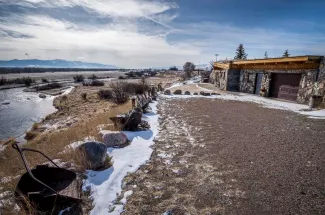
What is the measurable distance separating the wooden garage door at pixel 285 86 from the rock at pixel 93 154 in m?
18.1

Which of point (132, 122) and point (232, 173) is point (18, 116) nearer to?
point (132, 122)

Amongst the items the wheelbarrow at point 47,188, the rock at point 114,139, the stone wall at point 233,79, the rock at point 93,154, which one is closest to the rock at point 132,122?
the rock at point 114,139

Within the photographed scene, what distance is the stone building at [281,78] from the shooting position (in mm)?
14867

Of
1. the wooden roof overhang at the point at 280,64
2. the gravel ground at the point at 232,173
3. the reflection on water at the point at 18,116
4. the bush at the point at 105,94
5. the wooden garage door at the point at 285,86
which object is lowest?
the reflection on water at the point at 18,116

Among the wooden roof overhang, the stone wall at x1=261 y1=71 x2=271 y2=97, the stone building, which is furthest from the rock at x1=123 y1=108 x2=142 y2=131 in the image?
the stone wall at x1=261 y1=71 x2=271 y2=97

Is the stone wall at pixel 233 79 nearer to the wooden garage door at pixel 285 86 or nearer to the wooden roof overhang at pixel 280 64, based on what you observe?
the wooden roof overhang at pixel 280 64

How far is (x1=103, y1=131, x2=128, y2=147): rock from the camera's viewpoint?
6617mm

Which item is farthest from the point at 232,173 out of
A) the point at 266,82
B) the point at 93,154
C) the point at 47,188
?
the point at 266,82

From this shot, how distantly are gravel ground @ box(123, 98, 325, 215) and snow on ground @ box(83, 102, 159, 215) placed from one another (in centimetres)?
24

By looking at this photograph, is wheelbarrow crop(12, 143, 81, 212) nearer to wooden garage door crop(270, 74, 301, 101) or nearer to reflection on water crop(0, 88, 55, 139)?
reflection on water crop(0, 88, 55, 139)

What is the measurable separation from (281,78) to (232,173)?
17276 mm

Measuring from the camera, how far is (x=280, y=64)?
18.3 m

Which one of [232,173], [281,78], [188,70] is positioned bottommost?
[232,173]

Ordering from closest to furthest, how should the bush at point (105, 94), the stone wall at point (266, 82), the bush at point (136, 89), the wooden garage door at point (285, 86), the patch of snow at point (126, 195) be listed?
the patch of snow at point (126, 195)
the wooden garage door at point (285, 86)
the stone wall at point (266, 82)
the bush at point (136, 89)
the bush at point (105, 94)
